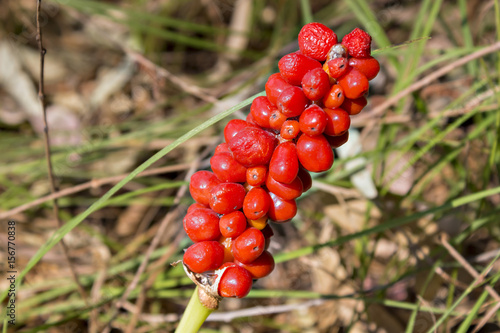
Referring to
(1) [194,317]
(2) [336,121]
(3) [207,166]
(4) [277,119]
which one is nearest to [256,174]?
(4) [277,119]

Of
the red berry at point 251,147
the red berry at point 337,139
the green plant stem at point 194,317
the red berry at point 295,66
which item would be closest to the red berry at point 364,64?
the red berry at point 295,66

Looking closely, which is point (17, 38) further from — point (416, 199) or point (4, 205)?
point (416, 199)

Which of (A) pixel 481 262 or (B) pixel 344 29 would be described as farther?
(B) pixel 344 29

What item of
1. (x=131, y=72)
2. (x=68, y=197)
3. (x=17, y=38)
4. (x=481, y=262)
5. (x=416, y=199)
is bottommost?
→ (x=481, y=262)

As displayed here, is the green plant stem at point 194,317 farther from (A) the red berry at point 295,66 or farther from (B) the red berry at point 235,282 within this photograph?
(A) the red berry at point 295,66

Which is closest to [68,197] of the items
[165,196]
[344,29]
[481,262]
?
[165,196]

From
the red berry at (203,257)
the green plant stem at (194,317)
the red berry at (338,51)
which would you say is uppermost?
the red berry at (338,51)

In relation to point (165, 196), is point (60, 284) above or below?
below
